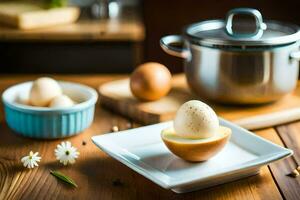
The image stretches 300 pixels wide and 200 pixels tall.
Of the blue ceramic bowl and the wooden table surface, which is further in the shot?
the blue ceramic bowl

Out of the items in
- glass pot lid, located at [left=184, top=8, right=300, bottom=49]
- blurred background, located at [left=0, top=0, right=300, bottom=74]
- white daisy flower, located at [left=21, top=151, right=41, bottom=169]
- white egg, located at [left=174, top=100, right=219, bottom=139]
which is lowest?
blurred background, located at [left=0, top=0, right=300, bottom=74]

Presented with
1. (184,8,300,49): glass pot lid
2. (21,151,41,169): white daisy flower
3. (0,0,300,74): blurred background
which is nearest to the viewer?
(21,151,41,169): white daisy flower

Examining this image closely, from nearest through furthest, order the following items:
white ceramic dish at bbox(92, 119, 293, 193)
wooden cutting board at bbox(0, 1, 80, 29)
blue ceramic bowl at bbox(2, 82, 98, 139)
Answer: white ceramic dish at bbox(92, 119, 293, 193) < blue ceramic bowl at bbox(2, 82, 98, 139) < wooden cutting board at bbox(0, 1, 80, 29)

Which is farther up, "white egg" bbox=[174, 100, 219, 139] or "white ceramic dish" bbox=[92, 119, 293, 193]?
"white egg" bbox=[174, 100, 219, 139]

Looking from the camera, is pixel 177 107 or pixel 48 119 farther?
pixel 177 107

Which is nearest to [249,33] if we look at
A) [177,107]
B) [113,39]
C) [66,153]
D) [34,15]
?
[177,107]

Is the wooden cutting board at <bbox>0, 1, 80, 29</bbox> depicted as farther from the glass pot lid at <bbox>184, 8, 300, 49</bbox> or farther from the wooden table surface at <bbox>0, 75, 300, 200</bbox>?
the wooden table surface at <bbox>0, 75, 300, 200</bbox>

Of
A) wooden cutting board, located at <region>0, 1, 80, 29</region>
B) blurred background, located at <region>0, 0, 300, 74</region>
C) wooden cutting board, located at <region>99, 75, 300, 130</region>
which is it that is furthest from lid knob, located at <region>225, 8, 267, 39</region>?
wooden cutting board, located at <region>0, 1, 80, 29</region>

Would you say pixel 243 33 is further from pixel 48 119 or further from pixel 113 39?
pixel 113 39
